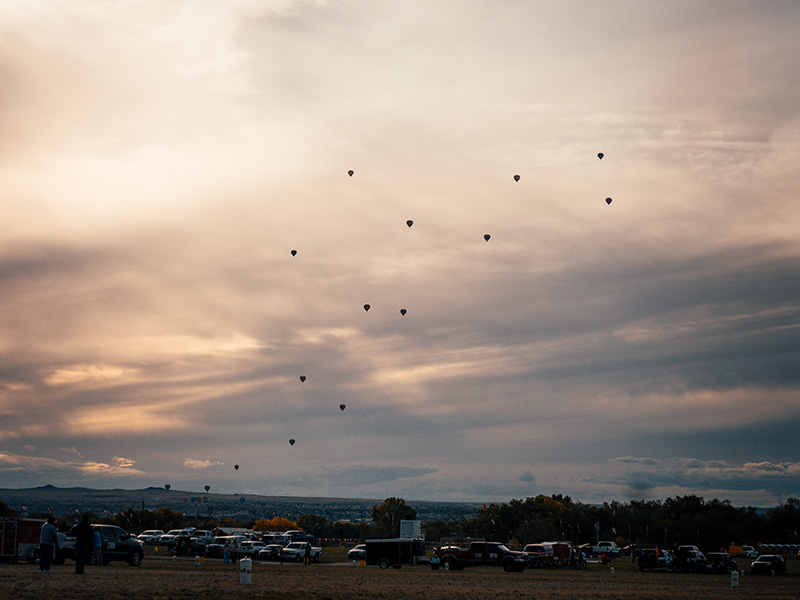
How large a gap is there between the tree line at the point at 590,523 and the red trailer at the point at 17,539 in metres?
80.1

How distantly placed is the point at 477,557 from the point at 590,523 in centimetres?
9631

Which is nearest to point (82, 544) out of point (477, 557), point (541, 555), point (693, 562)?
point (477, 557)

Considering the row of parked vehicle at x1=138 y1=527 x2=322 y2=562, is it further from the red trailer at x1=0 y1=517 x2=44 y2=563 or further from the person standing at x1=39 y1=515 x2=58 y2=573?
the person standing at x1=39 y1=515 x2=58 y2=573

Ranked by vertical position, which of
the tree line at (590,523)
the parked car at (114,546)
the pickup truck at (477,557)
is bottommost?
the tree line at (590,523)

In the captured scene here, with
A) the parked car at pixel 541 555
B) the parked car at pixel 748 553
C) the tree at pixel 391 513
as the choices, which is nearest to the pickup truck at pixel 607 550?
the parked car at pixel 748 553

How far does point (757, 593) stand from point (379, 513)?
115224 millimetres

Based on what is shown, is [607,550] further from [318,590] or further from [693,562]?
[318,590]

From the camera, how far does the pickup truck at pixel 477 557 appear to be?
51125 mm

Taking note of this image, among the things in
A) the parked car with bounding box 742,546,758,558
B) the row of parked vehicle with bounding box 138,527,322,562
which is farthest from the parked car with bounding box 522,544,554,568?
the parked car with bounding box 742,546,758,558

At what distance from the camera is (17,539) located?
39562mm

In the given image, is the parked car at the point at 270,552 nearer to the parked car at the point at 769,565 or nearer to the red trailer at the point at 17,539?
the red trailer at the point at 17,539

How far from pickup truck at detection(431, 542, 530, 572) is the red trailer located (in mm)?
24245

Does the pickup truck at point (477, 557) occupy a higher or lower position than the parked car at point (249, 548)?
higher

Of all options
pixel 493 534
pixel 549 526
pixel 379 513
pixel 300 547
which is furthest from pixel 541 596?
pixel 379 513
